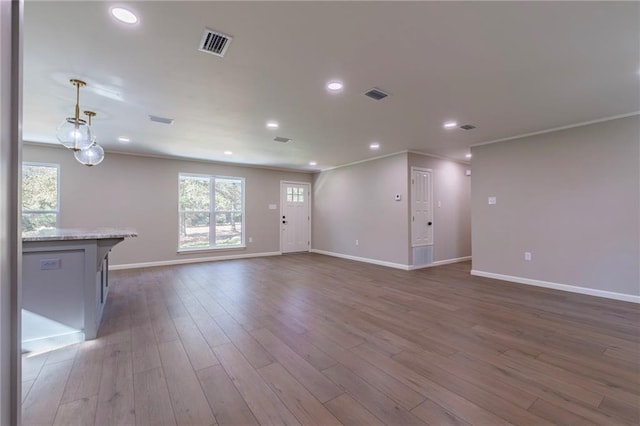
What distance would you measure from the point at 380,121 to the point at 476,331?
2812 millimetres

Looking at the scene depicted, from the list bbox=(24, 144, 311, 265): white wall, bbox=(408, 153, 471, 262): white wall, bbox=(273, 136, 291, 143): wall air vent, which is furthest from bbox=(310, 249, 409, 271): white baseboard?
bbox=(273, 136, 291, 143): wall air vent

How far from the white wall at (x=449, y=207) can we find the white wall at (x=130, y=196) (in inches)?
188

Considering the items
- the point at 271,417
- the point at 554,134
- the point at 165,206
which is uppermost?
the point at 554,134

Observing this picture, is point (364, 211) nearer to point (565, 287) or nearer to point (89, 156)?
point (565, 287)

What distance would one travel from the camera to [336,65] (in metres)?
2.44

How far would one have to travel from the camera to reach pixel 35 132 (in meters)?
4.48

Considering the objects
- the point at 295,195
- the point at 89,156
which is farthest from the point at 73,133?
the point at 295,195

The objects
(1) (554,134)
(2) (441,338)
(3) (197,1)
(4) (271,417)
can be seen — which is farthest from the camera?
(1) (554,134)

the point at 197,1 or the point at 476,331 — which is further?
the point at 476,331

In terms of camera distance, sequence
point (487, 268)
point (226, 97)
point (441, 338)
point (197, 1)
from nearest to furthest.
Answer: point (197, 1)
point (441, 338)
point (226, 97)
point (487, 268)

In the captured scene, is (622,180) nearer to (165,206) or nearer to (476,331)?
(476,331)

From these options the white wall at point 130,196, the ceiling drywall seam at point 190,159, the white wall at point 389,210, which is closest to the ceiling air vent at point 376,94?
the white wall at point 389,210

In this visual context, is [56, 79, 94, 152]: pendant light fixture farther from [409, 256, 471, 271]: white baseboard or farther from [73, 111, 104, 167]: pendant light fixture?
[409, 256, 471, 271]: white baseboard

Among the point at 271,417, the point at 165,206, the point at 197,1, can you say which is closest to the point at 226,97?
the point at 197,1
